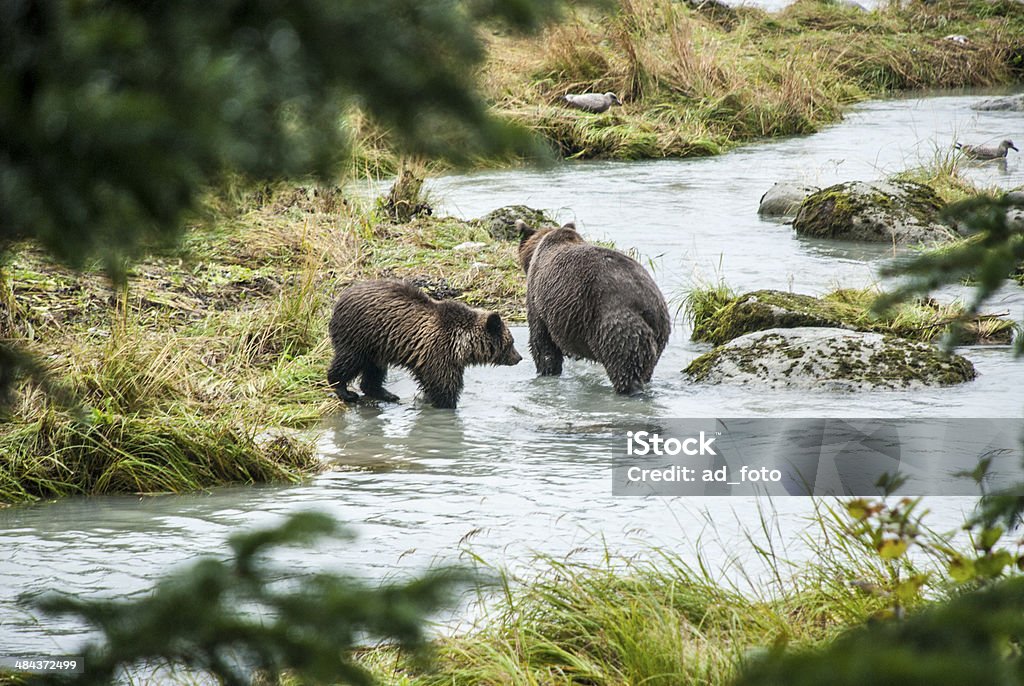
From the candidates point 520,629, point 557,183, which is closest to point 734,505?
point 520,629

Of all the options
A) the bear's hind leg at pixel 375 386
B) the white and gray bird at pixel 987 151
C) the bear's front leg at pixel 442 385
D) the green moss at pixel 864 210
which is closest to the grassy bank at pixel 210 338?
the bear's hind leg at pixel 375 386

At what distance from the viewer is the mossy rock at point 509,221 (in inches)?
494

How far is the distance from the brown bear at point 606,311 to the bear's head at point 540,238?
1.01 ft

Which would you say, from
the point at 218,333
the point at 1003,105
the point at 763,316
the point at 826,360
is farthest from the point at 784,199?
the point at 1003,105

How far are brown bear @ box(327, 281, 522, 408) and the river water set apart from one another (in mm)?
288

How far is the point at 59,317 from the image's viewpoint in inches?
335

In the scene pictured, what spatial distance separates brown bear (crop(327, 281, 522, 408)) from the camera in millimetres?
7992

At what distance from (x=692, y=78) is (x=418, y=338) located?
1358 cm

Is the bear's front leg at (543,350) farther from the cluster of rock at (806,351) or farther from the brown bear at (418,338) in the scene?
the cluster of rock at (806,351)

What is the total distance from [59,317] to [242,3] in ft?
25.2

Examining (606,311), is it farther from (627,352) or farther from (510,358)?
(510,358)

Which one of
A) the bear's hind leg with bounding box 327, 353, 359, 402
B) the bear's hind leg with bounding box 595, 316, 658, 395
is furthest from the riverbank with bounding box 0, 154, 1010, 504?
the bear's hind leg with bounding box 595, 316, 658, 395

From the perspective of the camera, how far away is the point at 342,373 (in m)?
8.20

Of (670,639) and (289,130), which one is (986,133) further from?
(289,130)
